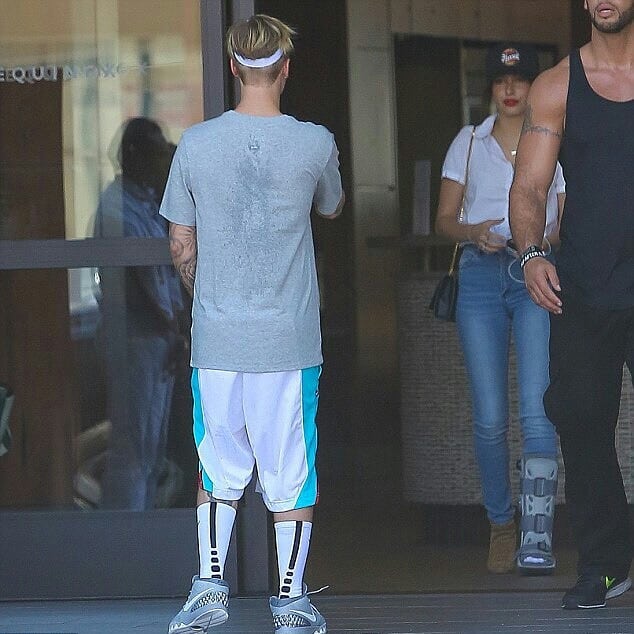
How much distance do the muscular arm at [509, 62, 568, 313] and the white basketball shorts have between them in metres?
0.74

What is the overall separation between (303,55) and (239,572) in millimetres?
6221

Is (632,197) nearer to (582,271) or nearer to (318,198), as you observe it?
(582,271)

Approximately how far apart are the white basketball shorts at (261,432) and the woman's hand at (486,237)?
48.4 inches

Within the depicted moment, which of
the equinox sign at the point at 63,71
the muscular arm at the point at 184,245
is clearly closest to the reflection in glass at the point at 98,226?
the equinox sign at the point at 63,71

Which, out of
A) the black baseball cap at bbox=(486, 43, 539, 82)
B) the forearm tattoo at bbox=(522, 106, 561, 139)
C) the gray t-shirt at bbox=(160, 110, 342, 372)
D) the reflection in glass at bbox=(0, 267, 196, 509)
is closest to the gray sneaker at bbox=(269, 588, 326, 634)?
the gray t-shirt at bbox=(160, 110, 342, 372)

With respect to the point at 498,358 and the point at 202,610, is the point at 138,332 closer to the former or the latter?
the point at 498,358

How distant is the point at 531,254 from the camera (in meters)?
4.20

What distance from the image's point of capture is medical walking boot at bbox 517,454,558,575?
501 cm

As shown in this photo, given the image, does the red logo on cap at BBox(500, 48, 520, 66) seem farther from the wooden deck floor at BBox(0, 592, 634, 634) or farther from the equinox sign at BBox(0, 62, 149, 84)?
the wooden deck floor at BBox(0, 592, 634, 634)

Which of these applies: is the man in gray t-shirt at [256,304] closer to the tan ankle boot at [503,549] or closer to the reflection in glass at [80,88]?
the reflection in glass at [80,88]

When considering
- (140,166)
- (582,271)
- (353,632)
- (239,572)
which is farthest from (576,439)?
(140,166)

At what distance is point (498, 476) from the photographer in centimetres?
523

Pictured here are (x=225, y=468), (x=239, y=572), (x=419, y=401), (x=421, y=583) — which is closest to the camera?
(x=225, y=468)

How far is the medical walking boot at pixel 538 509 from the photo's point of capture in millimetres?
5008
